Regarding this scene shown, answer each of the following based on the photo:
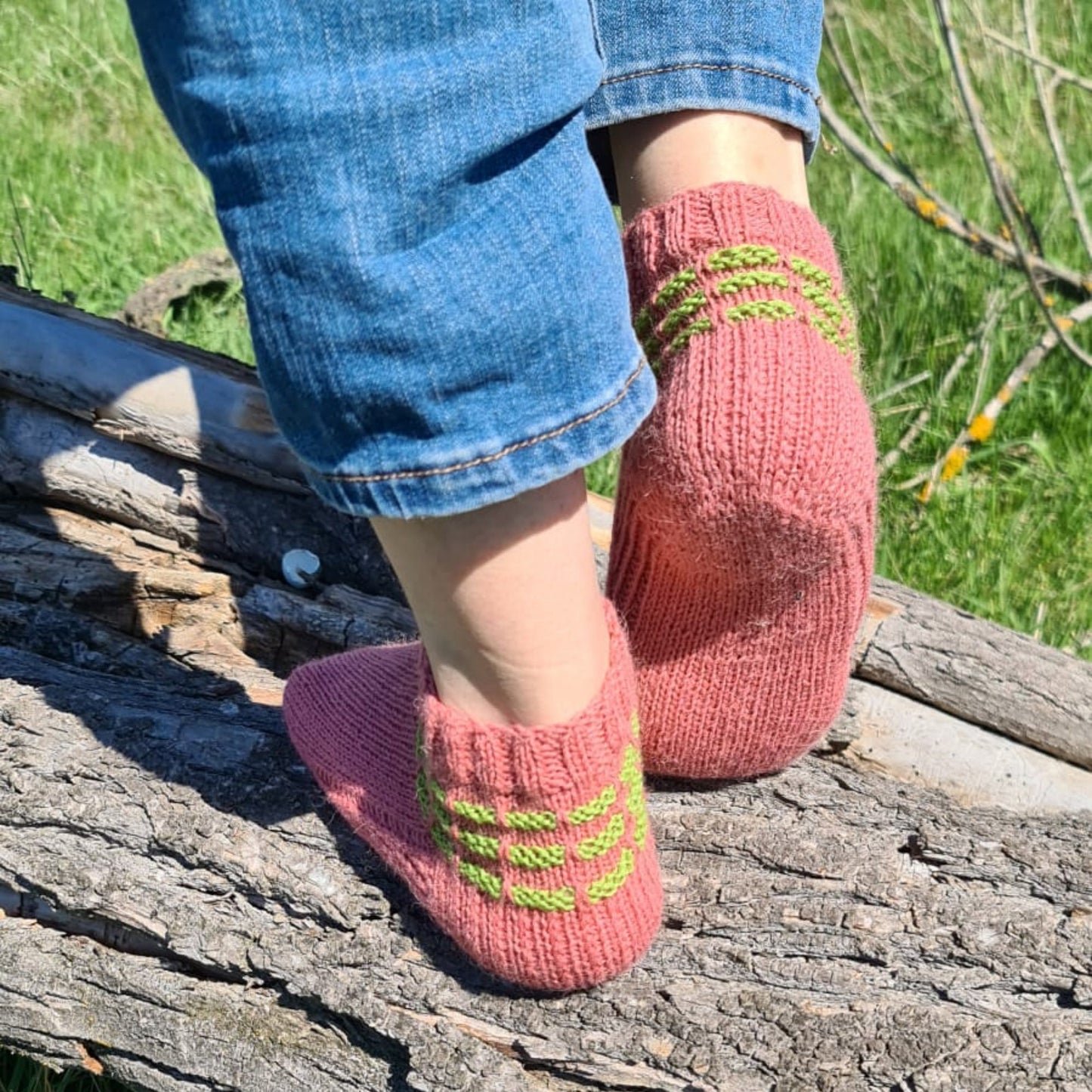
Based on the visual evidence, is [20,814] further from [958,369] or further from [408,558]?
[958,369]

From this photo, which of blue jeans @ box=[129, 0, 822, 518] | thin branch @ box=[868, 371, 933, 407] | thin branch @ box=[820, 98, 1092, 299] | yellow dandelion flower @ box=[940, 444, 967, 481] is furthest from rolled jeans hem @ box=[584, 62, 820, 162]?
thin branch @ box=[868, 371, 933, 407]

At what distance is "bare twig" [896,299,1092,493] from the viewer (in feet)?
6.91

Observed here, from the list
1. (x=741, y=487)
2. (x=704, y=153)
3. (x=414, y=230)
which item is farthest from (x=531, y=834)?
(x=704, y=153)

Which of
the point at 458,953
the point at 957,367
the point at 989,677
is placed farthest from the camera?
the point at 957,367

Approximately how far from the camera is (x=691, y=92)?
113 centimetres

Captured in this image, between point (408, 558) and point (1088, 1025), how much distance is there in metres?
0.60

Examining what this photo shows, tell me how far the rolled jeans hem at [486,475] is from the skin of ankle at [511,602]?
0.04 meters

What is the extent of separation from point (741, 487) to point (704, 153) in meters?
0.31

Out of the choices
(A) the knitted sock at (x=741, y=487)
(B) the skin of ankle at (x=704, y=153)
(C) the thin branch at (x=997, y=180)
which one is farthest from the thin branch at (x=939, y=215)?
(A) the knitted sock at (x=741, y=487)

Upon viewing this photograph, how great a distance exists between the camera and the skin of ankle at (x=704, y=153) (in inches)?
44.8

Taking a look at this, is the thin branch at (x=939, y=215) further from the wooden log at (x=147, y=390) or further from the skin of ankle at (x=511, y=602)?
the skin of ankle at (x=511, y=602)

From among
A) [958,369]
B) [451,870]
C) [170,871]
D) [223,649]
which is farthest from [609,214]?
[958,369]

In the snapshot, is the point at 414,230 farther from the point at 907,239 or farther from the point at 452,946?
the point at 907,239

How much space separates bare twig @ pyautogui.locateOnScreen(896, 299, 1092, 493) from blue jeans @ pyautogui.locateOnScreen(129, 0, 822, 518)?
1.34 meters
